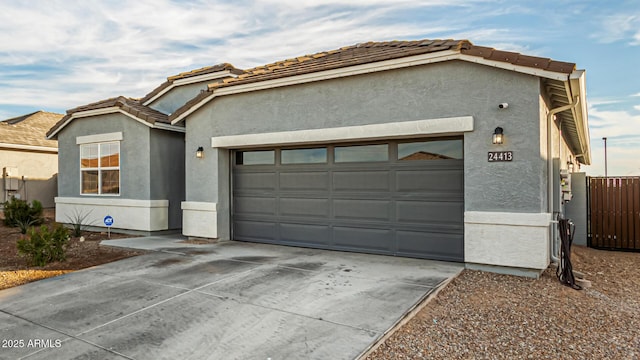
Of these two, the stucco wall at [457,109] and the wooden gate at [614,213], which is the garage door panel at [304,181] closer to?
the stucco wall at [457,109]

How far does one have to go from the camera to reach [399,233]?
7.44m

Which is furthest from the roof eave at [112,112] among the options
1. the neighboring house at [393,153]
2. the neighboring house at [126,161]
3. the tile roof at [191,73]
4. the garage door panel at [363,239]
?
the garage door panel at [363,239]

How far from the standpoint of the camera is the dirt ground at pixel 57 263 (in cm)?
649

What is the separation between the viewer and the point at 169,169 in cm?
1127

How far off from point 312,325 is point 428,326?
4.21 ft

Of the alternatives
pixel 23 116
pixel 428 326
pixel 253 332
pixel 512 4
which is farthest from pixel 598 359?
pixel 23 116

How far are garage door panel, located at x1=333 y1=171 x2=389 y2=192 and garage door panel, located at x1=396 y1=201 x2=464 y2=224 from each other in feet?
1.75

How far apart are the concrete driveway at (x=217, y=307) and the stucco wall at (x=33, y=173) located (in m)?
12.9

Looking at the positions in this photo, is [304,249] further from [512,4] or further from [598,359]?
[512,4]

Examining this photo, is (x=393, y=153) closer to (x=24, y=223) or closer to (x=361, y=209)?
(x=361, y=209)

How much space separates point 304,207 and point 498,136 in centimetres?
440

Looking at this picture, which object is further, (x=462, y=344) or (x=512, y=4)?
(x=512, y=4)

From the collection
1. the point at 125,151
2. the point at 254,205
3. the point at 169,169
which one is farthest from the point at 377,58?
the point at 125,151

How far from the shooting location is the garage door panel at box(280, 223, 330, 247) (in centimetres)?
836
